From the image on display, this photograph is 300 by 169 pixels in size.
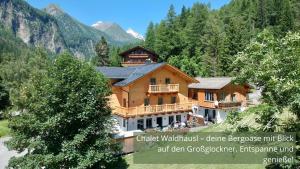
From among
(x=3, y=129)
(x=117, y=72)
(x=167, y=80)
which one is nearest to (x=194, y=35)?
(x=167, y=80)

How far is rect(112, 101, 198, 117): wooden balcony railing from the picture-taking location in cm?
4083

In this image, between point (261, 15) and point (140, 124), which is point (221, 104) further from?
point (261, 15)

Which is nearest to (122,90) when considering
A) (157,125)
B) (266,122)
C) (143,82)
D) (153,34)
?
(143,82)

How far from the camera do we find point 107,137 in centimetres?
2422

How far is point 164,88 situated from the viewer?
4366 centimetres

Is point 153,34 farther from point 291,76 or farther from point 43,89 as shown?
point 291,76

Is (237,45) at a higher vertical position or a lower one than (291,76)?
higher

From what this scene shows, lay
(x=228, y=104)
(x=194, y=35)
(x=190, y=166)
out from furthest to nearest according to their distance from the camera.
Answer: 1. (x=194, y=35)
2. (x=228, y=104)
3. (x=190, y=166)

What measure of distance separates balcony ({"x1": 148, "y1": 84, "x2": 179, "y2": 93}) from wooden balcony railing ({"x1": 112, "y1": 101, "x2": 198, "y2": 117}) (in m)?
1.83

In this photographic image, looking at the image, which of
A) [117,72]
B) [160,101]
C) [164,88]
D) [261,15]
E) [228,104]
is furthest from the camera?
[261,15]

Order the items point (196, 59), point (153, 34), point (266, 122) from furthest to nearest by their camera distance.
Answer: point (153, 34) → point (196, 59) → point (266, 122)

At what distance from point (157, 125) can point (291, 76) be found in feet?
105

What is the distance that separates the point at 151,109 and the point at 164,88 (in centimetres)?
336

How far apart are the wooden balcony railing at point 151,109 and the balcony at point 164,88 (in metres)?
1.83
